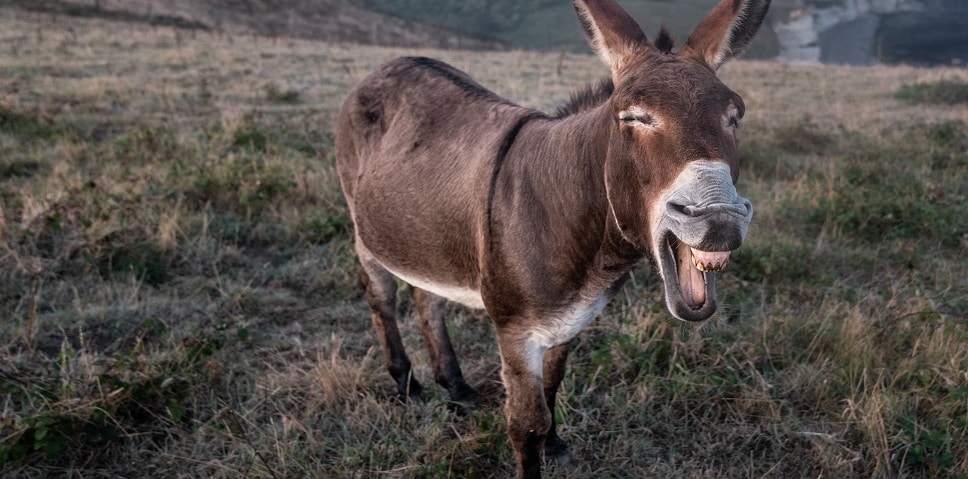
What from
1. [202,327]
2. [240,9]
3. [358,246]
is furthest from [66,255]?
[240,9]

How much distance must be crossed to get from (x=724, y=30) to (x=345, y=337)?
295cm

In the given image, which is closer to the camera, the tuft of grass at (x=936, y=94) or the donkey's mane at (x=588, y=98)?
the donkey's mane at (x=588, y=98)

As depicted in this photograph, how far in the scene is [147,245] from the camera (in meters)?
4.61

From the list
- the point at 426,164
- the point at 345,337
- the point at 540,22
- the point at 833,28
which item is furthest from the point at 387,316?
the point at 540,22

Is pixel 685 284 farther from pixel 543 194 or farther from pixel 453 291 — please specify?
pixel 453 291

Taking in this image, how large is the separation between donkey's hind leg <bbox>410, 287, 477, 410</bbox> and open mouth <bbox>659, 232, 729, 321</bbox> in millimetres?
1966

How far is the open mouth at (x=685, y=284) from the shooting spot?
1.67m

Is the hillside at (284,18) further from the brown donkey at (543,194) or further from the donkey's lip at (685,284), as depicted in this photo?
the donkey's lip at (685,284)

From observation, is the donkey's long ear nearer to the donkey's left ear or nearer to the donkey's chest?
the donkey's left ear

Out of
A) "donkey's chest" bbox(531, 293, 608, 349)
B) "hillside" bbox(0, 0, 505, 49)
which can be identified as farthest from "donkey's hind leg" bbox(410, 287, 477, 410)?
"hillside" bbox(0, 0, 505, 49)

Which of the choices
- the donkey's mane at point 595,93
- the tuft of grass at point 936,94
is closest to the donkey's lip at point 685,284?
the donkey's mane at point 595,93

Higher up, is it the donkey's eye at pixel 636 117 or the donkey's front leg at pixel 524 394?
the donkey's eye at pixel 636 117

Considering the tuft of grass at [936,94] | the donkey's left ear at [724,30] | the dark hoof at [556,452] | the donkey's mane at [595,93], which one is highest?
the donkey's left ear at [724,30]

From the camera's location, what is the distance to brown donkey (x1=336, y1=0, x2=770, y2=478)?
1682mm
